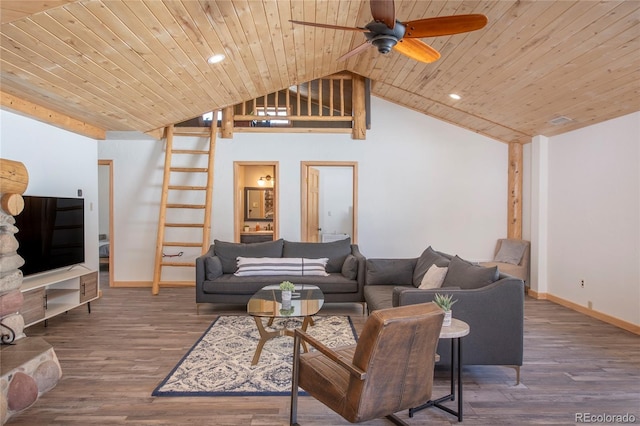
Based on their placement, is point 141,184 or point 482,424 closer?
point 482,424

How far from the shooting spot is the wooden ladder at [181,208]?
19.9 ft

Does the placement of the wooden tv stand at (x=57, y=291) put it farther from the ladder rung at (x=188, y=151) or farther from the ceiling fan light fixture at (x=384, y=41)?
the ceiling fan light fixture at (x=384, y=41)

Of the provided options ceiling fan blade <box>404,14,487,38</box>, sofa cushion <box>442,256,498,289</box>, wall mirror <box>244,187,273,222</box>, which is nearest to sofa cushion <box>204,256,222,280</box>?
sofa cushion <box>442,256,498,289</box>

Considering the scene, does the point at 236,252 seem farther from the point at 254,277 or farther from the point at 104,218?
the point at 104,218

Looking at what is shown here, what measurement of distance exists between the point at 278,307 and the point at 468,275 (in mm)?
1702

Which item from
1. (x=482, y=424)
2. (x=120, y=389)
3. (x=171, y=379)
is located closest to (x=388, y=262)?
(x=482, y=424)

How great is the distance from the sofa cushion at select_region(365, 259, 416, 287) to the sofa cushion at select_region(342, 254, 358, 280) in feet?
0.77

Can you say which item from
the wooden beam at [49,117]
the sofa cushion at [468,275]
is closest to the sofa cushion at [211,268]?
the wooden beam at [49,117]

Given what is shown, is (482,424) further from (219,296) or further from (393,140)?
(393,140)

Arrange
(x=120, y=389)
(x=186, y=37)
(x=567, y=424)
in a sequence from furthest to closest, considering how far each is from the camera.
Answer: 1. (x=186, y=37)
2. (x=120, y=389)
3. (x=567, y=424)

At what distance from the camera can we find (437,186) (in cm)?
652

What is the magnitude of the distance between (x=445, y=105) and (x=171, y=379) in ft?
16.6

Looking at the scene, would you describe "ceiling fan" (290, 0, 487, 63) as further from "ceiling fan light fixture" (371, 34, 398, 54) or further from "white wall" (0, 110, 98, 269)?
"white wall" (0, 110, 98, 269)
